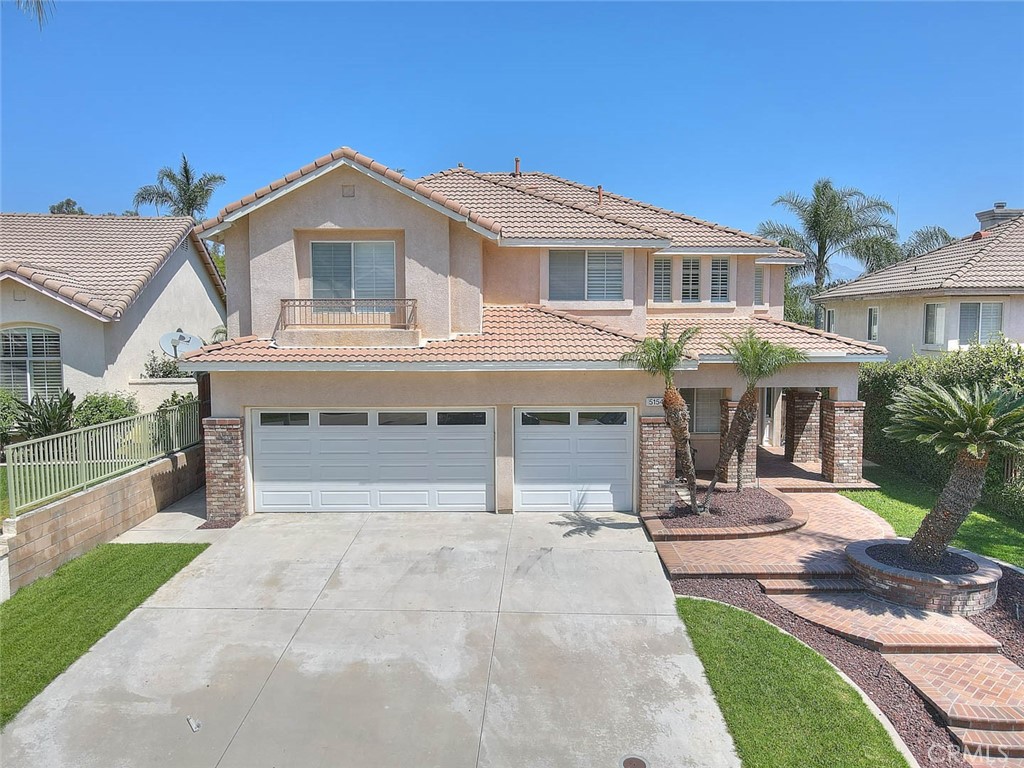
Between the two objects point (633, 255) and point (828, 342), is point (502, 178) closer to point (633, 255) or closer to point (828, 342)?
point (633, 255)

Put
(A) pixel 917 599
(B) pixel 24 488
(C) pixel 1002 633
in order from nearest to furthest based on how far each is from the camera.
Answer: (C) pixel 1002 633
(A) pixel 917 599
(B) pixel 24 488

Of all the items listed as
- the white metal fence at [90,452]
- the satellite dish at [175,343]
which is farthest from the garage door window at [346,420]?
the satellite dish at [175,343]

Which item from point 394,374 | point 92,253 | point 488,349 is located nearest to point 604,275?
point 488,349

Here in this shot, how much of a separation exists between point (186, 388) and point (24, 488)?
9489 millimetres

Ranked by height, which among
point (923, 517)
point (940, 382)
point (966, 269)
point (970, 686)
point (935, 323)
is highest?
point (966, 269)

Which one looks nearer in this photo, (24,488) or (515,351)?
(24,488)

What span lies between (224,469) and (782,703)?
10803 millimetres

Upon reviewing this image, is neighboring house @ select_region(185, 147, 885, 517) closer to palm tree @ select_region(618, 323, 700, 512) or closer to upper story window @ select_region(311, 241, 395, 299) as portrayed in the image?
upper story window @ select_region(311, 241, 395, 299)

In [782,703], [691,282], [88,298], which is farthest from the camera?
[691,282]

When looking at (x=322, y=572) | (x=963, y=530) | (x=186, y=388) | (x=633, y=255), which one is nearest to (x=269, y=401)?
(x=322, y=572)

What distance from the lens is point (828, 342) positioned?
15.4 metres

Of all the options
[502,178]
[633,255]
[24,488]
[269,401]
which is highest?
[502,178]

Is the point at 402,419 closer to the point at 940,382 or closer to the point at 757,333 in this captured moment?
the point at 757,333

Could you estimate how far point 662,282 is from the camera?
17.2 metres
